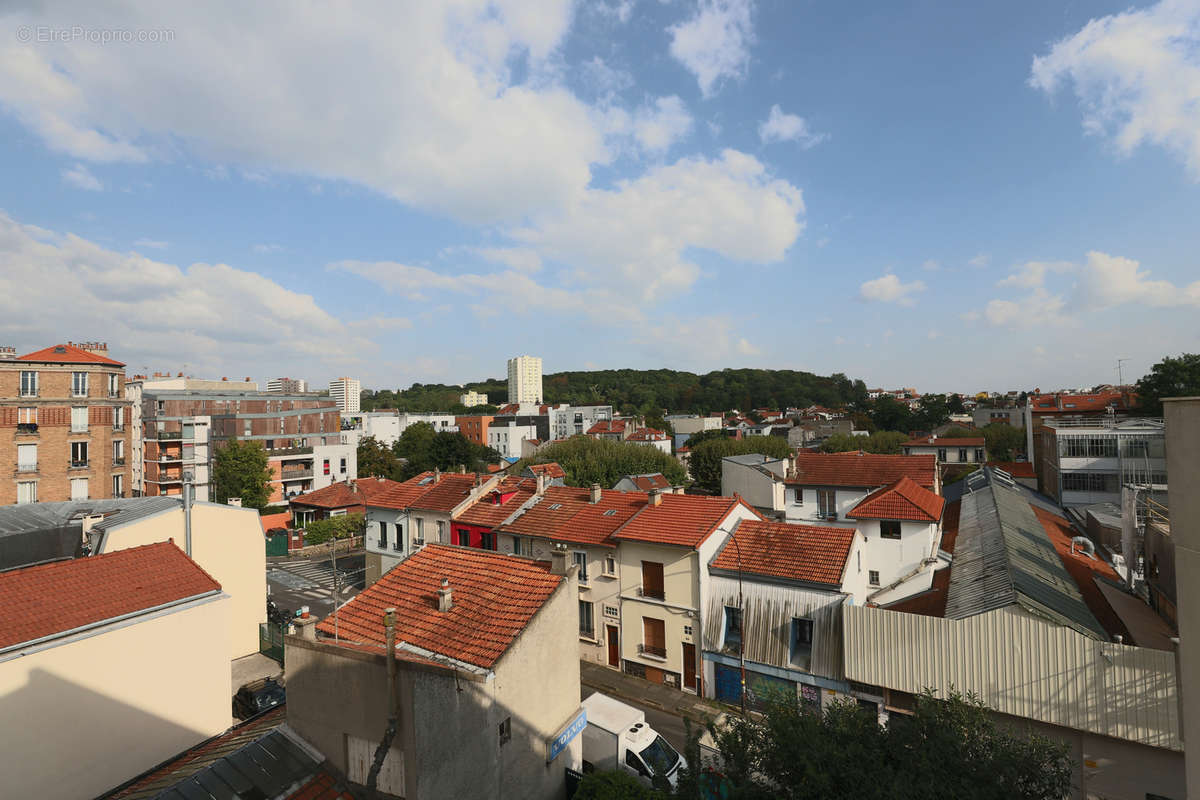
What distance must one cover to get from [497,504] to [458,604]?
17.7 m

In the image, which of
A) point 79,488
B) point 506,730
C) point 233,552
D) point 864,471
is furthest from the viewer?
point 864,471

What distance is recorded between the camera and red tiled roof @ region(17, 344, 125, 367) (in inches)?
1265

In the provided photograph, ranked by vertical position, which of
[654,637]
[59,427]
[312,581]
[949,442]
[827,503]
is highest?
[59,427]

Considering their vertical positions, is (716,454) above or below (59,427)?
below

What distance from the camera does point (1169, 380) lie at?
59.5 m

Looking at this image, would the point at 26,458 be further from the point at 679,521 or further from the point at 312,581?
the point at 679,521

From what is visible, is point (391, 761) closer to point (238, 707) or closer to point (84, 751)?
point (84, 751)

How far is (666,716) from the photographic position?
61.9 ft

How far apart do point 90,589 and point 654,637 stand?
16.8 metres

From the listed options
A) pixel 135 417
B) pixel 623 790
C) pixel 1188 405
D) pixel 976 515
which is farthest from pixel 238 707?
pixel 135 417

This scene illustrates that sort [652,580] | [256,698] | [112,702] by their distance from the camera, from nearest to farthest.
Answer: [112,702]
[256,698]
[652,580]

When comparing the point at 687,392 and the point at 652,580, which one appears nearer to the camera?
the point at 652,580

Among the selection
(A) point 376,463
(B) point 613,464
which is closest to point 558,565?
(B) point 613,464

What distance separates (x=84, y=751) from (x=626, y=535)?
1553cm
